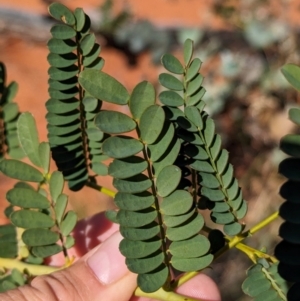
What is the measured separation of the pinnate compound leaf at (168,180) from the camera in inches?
36.3

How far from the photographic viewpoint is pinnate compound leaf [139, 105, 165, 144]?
88 centimetres

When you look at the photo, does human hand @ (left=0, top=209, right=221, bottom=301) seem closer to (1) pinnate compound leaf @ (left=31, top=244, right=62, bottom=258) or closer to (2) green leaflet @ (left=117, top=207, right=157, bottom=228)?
(1) pinnate compound leaf @ (left=31, top=244, right=62, bottom=258)

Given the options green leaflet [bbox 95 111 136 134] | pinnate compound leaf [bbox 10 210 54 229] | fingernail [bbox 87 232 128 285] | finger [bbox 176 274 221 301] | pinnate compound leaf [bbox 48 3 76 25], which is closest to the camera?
green leaflet [bbox 95 111 136 134]

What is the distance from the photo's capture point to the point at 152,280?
102 centimetres

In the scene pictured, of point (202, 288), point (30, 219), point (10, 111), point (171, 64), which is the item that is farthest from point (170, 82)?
point (202, 288)

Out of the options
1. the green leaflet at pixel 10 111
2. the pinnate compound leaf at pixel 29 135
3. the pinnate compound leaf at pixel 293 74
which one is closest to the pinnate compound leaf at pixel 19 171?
the pinnate compound leaf at pixel 29 135

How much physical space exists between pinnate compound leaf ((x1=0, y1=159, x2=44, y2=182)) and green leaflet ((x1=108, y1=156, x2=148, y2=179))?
33cm

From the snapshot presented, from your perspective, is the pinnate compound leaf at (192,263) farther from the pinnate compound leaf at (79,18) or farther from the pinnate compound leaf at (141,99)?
the pinnate compound leaf at (79,18)

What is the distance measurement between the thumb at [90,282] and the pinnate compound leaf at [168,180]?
43 cm

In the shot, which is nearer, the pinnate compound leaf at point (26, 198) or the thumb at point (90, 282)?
the pinnate compound leaf at point (26, 198)

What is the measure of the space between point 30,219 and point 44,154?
15 cm

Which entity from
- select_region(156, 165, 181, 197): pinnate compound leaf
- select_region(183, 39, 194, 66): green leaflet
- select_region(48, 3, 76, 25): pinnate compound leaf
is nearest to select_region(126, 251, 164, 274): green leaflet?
select_region(156, 165, 181, 197): pinnate compound leaf

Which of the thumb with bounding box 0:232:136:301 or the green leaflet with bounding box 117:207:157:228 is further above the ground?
the green leaflet with bounding box 117:207:157:228

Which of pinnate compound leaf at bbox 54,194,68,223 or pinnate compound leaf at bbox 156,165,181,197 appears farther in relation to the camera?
pinnate compound leaf at bbox 54,194,68,223
